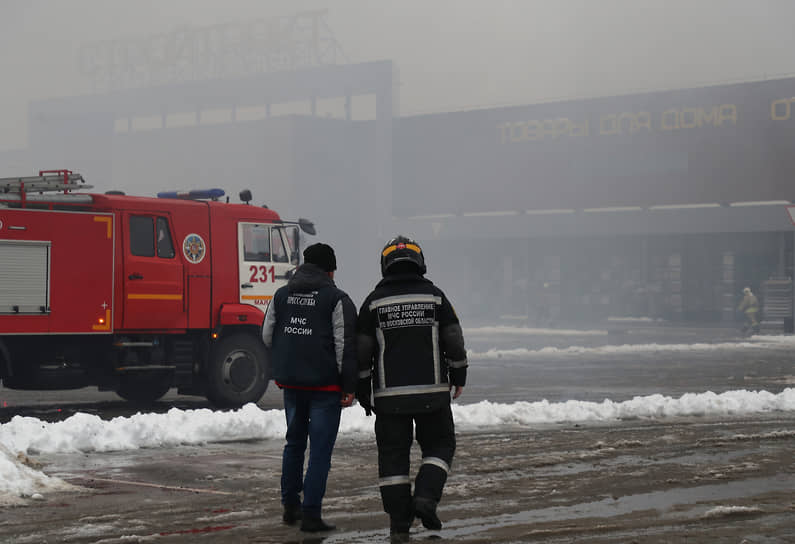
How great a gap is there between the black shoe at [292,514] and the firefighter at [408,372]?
26.4 inches

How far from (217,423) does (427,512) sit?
573cm

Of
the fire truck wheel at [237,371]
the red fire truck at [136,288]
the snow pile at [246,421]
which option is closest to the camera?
the snow pile at [246,421]

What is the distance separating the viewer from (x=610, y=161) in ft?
170

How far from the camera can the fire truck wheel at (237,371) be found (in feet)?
50.3

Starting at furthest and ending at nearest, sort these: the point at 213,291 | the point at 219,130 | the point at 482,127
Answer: the point at 219,130 → the point at 482,127 → the point at 213,291

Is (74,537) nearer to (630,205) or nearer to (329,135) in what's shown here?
(630,205)

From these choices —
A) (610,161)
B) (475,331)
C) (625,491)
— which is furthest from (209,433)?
(610,161)

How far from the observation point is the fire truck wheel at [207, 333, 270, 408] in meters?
15.3

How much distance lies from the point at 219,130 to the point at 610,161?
21.3 metres

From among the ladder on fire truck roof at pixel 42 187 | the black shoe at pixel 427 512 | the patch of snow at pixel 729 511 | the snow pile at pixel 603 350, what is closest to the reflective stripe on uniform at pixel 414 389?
the black shoe at pixel 427 512

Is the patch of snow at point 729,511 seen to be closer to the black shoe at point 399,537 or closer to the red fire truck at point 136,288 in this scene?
the black shoe at point 399,537

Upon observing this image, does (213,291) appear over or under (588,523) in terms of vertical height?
over

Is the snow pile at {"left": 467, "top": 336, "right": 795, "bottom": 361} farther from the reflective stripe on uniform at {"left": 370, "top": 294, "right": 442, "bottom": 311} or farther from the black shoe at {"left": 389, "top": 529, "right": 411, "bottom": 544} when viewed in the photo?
the black shoe at {"left": 389, "top": 529, "right": 411, "bottom": 544}

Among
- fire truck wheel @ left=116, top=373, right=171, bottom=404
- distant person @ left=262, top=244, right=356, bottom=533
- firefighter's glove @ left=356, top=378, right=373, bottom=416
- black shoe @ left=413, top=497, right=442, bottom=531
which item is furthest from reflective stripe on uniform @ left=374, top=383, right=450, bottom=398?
fire truck wheel @ left=116, top=373, right=171, bottom=404
